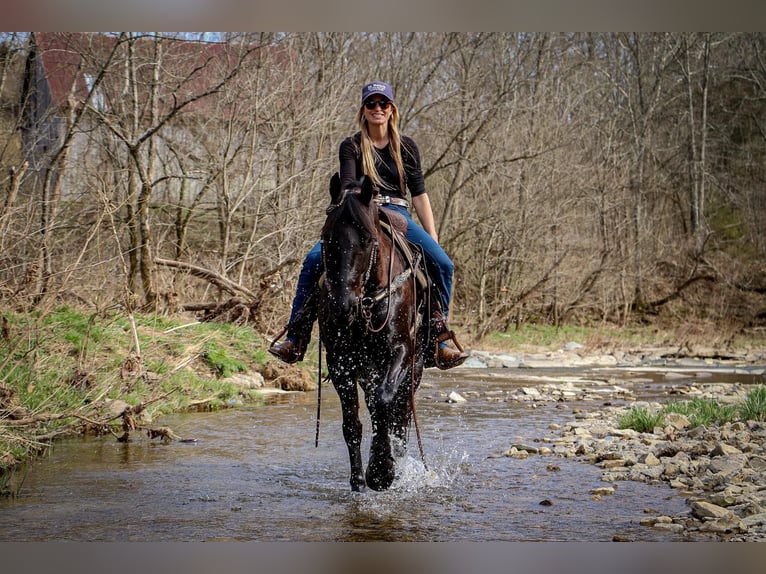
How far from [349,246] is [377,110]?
3.93 feet

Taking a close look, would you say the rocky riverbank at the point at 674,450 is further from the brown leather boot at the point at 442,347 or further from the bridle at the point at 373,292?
the bridle at the point at 373,292

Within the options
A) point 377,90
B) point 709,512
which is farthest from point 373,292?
point 709,512

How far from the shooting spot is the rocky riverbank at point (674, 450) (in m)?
4.66

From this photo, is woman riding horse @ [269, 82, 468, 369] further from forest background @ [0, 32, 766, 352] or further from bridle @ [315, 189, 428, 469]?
forest background @ [0, 32, 766, 352]

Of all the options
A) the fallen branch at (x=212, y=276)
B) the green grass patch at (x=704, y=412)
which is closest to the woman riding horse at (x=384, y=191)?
the green grass patch at (x=704, y=412)

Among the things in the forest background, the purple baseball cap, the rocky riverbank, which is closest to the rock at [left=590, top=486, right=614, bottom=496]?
the rocky riverbank

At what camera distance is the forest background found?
10938 millimetres

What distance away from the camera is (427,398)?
1020cm

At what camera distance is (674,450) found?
628 cm

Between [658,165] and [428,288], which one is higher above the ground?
[658,165]

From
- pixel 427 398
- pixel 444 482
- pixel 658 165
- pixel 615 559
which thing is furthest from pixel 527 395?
pixel 658 165

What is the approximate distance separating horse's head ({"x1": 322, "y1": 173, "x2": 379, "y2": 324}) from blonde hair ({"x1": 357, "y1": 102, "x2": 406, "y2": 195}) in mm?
437

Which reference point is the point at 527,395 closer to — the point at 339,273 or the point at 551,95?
the point at 339,273

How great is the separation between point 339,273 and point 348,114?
10.8 meters
